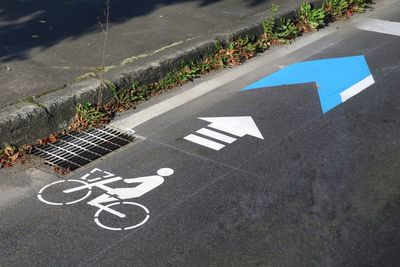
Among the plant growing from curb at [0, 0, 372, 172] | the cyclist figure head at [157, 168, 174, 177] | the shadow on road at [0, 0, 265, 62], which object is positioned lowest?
the cyclist figure head at [157, 168, 174, 177]

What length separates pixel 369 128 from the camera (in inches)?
292

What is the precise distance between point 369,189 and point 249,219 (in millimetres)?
1236

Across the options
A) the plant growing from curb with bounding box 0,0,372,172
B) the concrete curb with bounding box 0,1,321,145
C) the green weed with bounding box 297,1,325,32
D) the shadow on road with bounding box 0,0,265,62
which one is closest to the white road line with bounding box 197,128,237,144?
the plant growing from curb with bounding box 0,0,372,172

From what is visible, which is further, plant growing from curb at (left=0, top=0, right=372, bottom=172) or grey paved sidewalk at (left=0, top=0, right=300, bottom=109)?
grey paved sidewalk at (left=0, top=0, right=300, bottom=109)

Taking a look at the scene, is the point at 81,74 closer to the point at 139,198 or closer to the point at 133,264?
the point at 139,198

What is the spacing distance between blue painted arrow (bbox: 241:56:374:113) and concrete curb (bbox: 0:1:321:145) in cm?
99

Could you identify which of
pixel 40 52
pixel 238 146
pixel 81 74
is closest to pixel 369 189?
pixel 238 146

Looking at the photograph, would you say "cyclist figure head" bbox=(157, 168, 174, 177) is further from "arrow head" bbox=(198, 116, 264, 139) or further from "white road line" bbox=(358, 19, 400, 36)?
"white road line" bbox=(358, 19, 400, 36)

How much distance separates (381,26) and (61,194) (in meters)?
6.58

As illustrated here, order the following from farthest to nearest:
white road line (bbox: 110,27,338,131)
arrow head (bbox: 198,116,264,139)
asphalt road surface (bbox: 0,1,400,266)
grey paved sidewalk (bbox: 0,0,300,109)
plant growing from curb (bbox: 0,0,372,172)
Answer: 1. grey paved sidewalk (bbox: 0,0,300,109)
2. white road line (bbox: 110,27,338,131)
3. plant growing from curb (bbox: 0,0,372,172)
4. arrow head (bbox: 198,116,264,139)
5. asphalt road surface (bbox: 0,1,400,266)

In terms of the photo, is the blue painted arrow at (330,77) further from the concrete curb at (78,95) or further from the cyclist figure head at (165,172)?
the cyclist figure head at (165,172)

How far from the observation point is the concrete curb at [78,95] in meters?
7.06

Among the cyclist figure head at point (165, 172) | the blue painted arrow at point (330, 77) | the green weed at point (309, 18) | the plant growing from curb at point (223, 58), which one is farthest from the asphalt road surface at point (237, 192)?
the green weed at point (309, 18)

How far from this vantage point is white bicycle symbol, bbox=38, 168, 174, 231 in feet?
19.5
